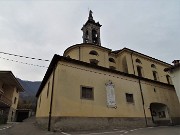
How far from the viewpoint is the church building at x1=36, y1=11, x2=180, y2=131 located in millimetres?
11172

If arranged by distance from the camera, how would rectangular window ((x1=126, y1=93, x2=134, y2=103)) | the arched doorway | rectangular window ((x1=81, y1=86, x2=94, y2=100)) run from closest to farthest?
rectangular window ((x1=81, y1=86, x2=94, y2=100)) < rectangular window ((x1=126, y1=93, x2=134, y2=103)) < the arched doorway

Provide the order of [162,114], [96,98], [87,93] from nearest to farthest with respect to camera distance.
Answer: [87,93] < [96,98] < [162,114]

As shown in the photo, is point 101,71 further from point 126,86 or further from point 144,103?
point 144,103

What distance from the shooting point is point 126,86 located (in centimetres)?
1562

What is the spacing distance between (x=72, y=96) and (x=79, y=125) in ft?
7.04

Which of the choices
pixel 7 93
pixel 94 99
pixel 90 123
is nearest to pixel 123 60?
pixel 94 99

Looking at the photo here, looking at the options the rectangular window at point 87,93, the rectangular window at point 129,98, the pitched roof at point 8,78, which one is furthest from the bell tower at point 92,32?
the rectangular window at point 87,93

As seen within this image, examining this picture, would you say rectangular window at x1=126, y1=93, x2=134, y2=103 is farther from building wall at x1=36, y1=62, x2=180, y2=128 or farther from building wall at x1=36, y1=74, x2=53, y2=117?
building wall at x1=36, y1=74, x2=53, y2=117

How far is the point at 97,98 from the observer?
42.6ft

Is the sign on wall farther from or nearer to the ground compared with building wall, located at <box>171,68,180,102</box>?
nearer to the ground

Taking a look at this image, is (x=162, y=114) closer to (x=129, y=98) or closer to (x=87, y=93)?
(x=129, y=98)

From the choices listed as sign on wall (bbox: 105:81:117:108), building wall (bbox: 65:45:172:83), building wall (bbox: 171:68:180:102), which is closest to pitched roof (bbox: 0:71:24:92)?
building wall (bbox: 65:45:172:83)

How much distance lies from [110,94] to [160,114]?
916cm

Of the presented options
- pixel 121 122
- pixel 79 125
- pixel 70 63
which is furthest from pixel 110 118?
pixel 70 63
